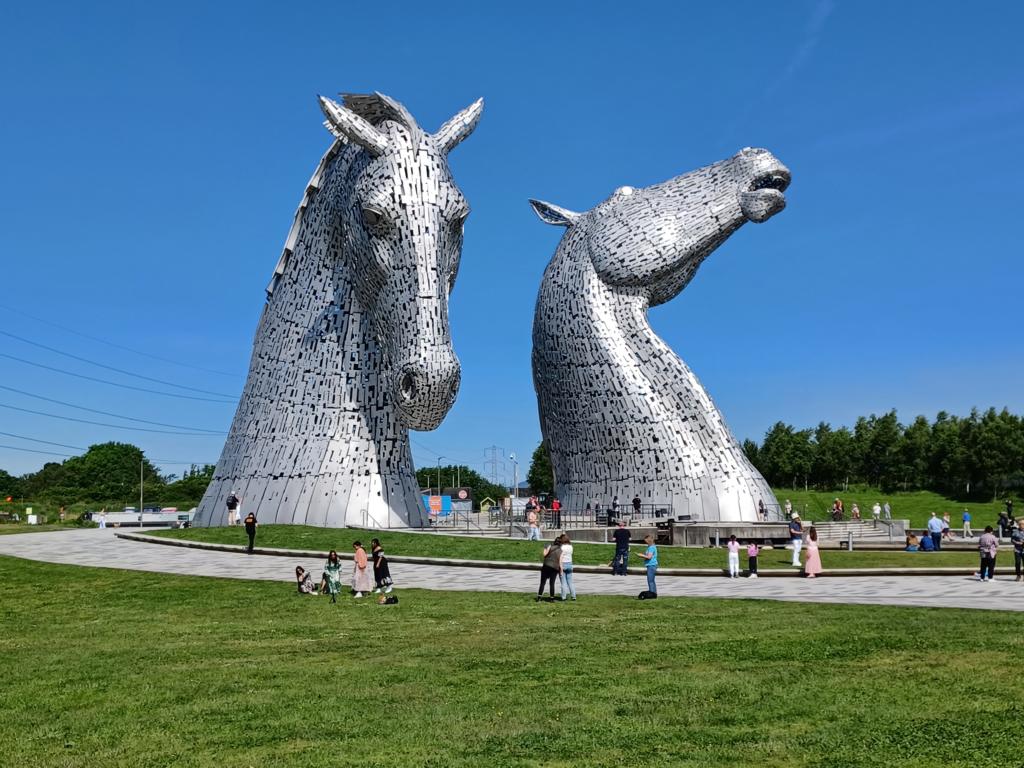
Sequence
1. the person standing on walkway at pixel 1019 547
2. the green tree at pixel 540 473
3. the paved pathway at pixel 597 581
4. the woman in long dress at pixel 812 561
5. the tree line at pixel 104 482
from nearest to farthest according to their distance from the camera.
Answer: the paved pathway at pixel 597 581 < the person standing on walkway at pixel 1019 547 < the woman in long dress at pixel 812 561 < the tree line at pixel 104 482 < the green tree at pixel 540 473

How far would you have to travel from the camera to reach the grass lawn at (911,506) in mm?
49344

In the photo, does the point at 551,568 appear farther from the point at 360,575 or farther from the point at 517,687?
the point at 517,687

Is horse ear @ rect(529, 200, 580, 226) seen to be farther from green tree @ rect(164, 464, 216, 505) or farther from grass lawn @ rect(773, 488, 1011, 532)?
green tree @ rect(164, 464, 216, 505)

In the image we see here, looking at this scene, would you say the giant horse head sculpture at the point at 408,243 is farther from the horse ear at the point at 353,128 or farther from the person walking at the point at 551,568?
the person walking at the point at 551,568

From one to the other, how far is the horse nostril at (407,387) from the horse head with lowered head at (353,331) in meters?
0.03

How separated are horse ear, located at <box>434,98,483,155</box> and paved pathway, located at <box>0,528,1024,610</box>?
31.2ft

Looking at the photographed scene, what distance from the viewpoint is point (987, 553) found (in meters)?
16.3

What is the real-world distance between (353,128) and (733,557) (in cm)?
1200

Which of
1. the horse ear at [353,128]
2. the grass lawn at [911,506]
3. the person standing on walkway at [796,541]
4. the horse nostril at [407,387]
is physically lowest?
the person standing on walkway at [796,541]

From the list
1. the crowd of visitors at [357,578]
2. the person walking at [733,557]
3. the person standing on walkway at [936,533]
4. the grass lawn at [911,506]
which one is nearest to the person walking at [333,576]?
the crowd of visitors at [357,578]

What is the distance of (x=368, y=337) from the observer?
2366cm

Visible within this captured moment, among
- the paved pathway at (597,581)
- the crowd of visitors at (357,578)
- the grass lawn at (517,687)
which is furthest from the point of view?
the crowd of visitors at (357,578)

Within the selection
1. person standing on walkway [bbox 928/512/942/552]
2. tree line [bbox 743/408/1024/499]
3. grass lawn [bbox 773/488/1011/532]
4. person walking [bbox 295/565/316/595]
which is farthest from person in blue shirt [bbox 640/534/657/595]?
tree line [bbox 743/408/1024/499]

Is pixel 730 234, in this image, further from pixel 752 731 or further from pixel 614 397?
pixel 752 731
